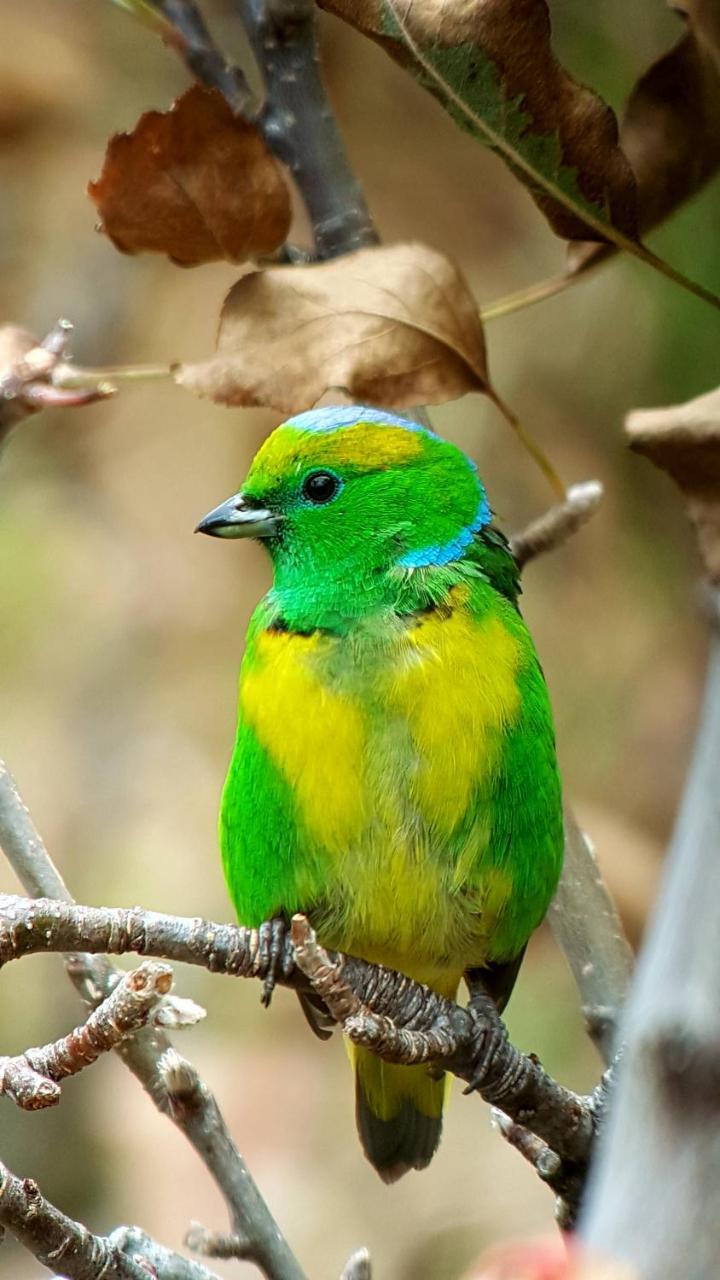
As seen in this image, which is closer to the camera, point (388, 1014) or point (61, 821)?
point (388, 1014)

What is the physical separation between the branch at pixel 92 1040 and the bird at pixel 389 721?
1.88 feet

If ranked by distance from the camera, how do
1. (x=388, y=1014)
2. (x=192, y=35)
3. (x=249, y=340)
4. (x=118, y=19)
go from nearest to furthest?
(x=388, y=1014) < (x=249, y=340) < (x=192, y=35) < (x=118, y=19)

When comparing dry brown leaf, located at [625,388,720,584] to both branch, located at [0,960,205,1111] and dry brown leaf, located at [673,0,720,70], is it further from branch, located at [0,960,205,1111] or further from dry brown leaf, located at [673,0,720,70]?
branch, located at [0,960,205,1111]

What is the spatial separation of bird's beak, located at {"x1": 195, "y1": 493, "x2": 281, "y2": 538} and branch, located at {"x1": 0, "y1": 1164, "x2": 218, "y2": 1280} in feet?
3.02

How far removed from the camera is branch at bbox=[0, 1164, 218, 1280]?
4.33 ft

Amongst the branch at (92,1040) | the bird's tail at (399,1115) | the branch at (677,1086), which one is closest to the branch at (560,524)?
the bird's tail at (399,1115)

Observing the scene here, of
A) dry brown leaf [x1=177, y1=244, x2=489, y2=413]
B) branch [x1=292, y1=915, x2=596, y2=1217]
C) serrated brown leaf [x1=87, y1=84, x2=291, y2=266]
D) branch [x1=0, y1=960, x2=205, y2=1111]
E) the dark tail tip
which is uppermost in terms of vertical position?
serrated brown leaf [x1=87, y1=84, x2=291, y2=266]

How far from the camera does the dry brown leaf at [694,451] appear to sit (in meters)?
1.19

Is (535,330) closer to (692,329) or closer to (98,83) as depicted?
(692,329)

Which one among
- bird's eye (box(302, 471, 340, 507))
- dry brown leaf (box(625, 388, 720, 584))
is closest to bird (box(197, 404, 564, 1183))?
bird's eye (box(302, 471, 340, 507))

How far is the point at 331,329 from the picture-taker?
1729 millimetres

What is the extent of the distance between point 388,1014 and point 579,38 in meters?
2.19

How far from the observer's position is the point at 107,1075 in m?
3.65

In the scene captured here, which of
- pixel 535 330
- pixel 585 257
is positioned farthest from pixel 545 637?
pixel 585 257
